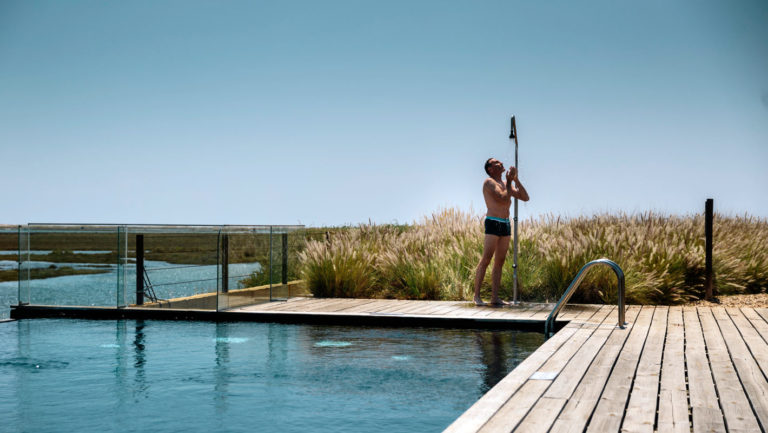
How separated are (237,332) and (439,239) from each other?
4.42 metres

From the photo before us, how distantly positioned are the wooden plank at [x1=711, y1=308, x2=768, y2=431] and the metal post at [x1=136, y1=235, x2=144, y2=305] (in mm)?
6895

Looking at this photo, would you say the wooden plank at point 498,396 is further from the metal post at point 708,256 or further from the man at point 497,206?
the metal post at point 708,256

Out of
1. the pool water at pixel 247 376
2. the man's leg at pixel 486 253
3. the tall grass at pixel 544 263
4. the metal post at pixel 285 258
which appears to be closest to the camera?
the pool water at pixel 247 376

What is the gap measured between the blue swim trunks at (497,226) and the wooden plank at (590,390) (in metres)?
2.52

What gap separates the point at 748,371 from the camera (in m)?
5.00

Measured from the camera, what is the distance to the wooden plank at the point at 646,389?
144 inches

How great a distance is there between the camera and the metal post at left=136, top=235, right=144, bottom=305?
385 inches

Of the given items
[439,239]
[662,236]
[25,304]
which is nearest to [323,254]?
[439,239]

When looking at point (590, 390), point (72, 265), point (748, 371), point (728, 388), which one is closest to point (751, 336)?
point (748, 371)

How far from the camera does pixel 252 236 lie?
9.70 metres

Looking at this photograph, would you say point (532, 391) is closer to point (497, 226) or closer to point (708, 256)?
point (497, 226)

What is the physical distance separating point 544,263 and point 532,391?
244 inches

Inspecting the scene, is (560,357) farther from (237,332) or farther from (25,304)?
(25,304)

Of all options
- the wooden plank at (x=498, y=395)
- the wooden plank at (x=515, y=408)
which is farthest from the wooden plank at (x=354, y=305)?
the wooden plank at (x=515, y=408)
